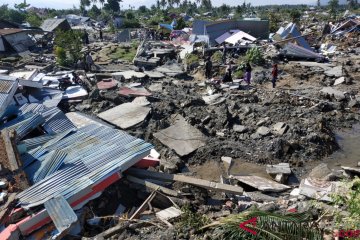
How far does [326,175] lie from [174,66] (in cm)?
1273

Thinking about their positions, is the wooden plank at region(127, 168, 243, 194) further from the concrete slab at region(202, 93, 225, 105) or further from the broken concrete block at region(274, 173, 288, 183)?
the concrete slab at region(202, 93, 225, 105)

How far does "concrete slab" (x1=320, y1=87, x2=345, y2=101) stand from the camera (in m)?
12.9

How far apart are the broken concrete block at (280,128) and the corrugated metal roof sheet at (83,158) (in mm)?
4479

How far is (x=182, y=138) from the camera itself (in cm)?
964

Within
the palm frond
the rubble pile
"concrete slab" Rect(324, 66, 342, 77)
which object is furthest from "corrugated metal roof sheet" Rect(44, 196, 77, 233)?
"concrete slab" Rect(324, 66, 342, 77)

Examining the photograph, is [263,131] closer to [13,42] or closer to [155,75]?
[155,75]

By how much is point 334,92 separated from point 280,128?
468 cm

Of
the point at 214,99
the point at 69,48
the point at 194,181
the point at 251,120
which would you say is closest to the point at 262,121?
the point at 251,120

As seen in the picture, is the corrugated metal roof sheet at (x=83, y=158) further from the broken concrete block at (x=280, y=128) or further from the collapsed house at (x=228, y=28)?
the collapsed house at (x=228, y=28)

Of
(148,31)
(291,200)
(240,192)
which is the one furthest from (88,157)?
(148,31)

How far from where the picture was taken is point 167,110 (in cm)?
1131

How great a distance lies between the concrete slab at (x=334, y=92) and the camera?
1291 cm

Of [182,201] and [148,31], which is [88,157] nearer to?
[182,201]

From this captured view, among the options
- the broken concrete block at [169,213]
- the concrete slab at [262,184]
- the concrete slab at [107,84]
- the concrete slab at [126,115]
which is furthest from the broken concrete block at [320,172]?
the concrete slab at [107,84]
